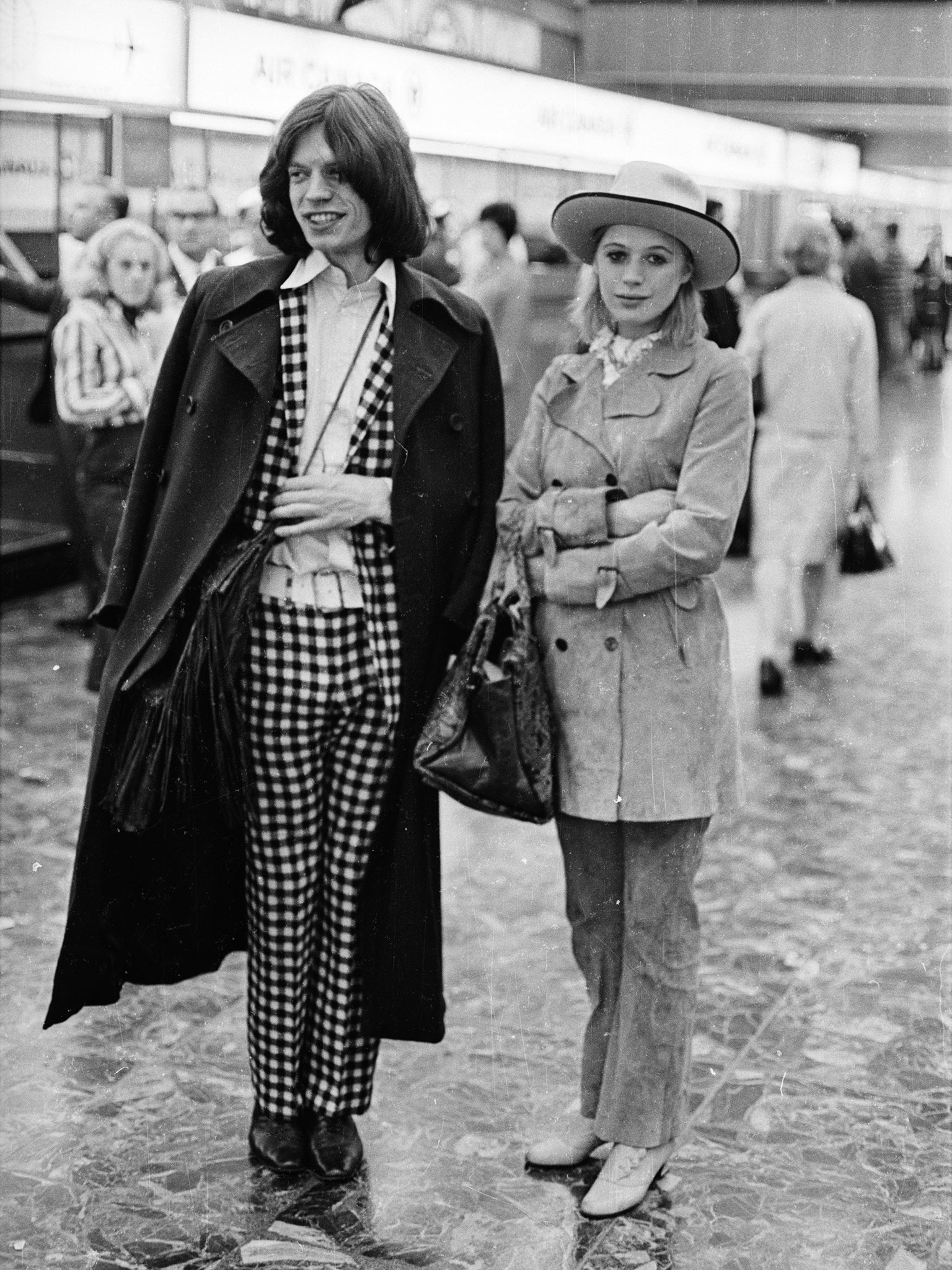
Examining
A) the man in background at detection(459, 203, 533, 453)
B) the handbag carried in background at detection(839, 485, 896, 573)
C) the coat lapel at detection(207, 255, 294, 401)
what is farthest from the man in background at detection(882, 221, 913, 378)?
the coat lapel at detection(207, 255, 294, 401)

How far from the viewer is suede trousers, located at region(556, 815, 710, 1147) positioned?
2902 millimetres

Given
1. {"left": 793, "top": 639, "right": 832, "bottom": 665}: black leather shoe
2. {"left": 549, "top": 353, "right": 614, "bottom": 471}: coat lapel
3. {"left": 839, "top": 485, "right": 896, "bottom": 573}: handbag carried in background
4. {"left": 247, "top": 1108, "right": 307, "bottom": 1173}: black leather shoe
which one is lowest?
{"left": 247, "top": 1108, "right": 307, "bottom": 1173}: black leather shoe

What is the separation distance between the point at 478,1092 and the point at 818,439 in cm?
384

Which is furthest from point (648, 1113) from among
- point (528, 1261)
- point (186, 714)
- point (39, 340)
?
point (39, 340)

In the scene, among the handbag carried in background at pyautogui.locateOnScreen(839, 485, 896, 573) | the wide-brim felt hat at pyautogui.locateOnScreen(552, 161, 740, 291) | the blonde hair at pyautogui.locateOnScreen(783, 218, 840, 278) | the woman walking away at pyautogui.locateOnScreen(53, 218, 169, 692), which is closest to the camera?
the wide-brim felt hat at pyautogui.locateOnScreen(552, 161, 740, 291)

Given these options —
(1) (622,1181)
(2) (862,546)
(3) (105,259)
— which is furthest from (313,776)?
(2) (862,546)

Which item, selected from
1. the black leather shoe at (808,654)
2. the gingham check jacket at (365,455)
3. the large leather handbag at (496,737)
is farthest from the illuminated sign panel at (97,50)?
the large leather handbag at (496,737)

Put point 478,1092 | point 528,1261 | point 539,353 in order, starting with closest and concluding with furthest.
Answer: point 528,1261
point 478,1092
point 539,353

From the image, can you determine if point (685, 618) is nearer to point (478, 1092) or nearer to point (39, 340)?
point (478, 1092)

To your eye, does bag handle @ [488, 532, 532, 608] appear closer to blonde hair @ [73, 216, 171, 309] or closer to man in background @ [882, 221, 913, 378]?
blonde hair @ [73, 216, 171, 309]

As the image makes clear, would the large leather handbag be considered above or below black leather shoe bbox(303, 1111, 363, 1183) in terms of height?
above

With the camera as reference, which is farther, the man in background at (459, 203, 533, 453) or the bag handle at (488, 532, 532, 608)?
the man in background at (459, 203, 533, 453)

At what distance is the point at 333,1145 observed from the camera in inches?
121

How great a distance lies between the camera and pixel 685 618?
9.43ft
